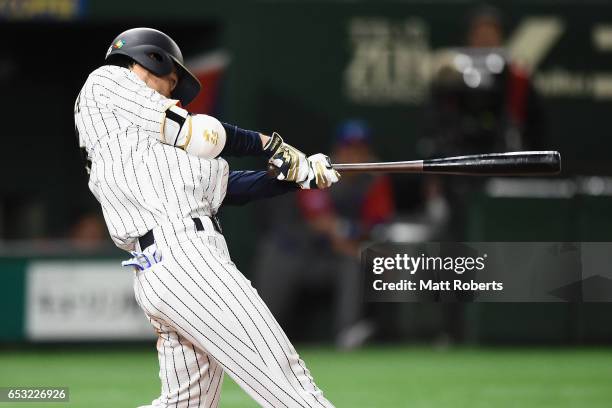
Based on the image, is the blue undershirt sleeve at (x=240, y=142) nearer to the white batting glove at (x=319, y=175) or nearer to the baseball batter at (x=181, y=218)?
the baseball batter at (x=181, y=218)

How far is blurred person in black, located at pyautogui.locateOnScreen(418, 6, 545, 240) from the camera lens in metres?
8.89

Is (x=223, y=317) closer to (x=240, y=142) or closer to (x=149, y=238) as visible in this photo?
(x=149, y=238)

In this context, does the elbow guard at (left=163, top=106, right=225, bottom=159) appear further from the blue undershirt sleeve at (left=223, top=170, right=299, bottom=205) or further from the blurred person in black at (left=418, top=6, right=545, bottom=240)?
the blurred person in black at (left=418, top=6, right=545, bottom=240)

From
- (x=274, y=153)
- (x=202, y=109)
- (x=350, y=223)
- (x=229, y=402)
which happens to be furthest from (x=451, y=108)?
(x=274, y=153)

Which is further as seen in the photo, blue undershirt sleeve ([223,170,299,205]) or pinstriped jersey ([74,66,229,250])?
blue undershirt sleeve ([223,170,299,205])

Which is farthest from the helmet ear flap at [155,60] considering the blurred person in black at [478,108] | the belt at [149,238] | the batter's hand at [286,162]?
the blurred person in black at [478,108]

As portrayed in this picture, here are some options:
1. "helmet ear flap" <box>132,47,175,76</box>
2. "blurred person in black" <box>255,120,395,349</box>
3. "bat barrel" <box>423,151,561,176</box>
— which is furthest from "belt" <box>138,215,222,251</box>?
"blurred person in black" <box>255,120,395,349</box>

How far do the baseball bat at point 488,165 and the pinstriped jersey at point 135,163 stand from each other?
63 centimetres

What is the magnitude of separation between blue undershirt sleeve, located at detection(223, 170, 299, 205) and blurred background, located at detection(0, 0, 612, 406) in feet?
12.6

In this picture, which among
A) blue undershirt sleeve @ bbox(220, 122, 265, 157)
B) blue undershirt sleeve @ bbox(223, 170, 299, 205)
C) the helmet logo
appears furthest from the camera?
blue undershirt sleeve @ bbox(223, 170, 299, 205)

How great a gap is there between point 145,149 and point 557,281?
234 cm

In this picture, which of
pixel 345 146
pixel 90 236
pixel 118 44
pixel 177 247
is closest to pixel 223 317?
pixel 177 247

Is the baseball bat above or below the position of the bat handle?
above

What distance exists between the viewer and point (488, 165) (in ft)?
14.5
